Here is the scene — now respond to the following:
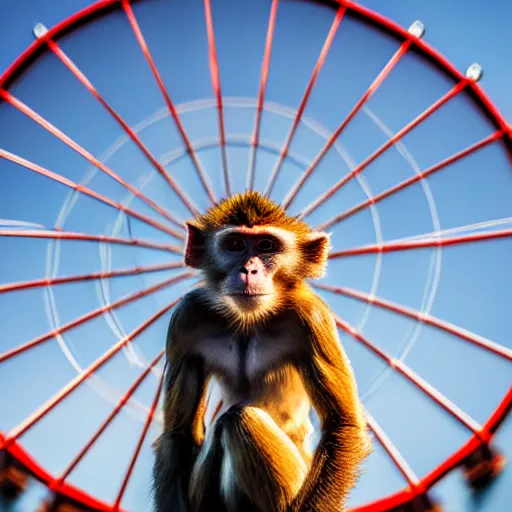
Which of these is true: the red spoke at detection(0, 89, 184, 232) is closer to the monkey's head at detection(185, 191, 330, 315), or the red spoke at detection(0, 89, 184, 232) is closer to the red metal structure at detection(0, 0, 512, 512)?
the red metal structure at detection(0, 0, 512, 512)

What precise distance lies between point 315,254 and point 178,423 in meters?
1.40

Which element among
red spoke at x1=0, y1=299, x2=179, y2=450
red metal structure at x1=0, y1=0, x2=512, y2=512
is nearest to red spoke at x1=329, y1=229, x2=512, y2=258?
red metal structure at x1=0, y1=0, x2=512, y2=512

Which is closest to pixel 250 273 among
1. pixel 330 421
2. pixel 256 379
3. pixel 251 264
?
pixel 251 264

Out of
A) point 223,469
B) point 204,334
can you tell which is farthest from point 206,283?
point 223,469

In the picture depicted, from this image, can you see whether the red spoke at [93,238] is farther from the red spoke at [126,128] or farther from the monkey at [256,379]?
the monkey at [256,379]

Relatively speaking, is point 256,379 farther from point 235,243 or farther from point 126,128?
point 126,128

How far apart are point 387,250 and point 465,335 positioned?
1.17m

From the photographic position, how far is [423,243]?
6512 millimetres

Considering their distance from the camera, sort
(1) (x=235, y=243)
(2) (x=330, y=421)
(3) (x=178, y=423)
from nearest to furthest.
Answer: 1. (2) (x=330, y=421)
2. (3) (x=178, y=423)
3. (1) (x=235, y=243)

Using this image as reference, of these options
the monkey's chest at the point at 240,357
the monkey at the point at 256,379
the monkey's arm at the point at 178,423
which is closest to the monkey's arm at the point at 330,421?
the monkey at the point at 256,379

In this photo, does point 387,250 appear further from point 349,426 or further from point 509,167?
point 349,426

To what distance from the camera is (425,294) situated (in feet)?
21.7

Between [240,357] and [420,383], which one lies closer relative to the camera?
[240,357]

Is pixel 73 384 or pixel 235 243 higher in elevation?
pixel 235 243
